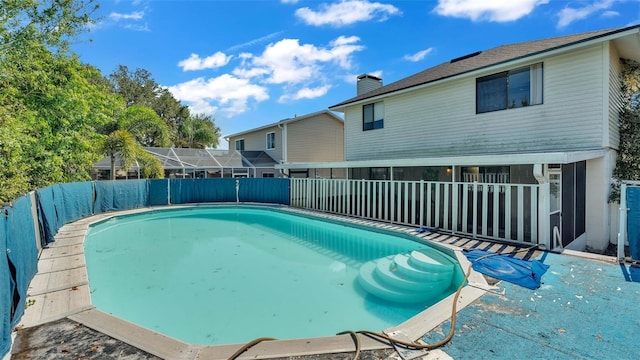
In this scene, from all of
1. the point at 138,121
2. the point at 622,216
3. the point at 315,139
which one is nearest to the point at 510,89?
the point at 622,216

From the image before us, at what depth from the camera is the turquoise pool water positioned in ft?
15.5

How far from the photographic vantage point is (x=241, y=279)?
6473 mm

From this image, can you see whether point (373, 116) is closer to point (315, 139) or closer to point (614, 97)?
point (614, 97)

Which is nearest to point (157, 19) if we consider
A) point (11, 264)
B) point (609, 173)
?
point (11, 264)

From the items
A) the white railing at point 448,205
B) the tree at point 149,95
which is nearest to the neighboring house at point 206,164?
the white railing at point 448,205

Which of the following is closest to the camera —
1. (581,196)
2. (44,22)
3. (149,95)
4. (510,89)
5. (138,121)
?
(581,196)

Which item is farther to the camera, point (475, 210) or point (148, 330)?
point (475, 210)

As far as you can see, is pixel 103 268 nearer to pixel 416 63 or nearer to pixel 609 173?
pixel 609 173

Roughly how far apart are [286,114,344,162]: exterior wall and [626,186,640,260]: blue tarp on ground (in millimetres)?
16460

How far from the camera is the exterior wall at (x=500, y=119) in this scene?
300 inches

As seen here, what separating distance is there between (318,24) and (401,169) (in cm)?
759

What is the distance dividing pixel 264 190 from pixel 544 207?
41.6 feet

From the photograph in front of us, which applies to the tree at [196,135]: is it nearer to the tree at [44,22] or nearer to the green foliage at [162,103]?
the green foliage at [162,103]

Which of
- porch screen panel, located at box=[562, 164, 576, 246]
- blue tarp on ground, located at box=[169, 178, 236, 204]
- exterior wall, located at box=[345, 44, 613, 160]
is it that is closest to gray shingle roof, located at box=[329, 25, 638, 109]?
exterior wall, located at box=[345, 44, 613, 160]
